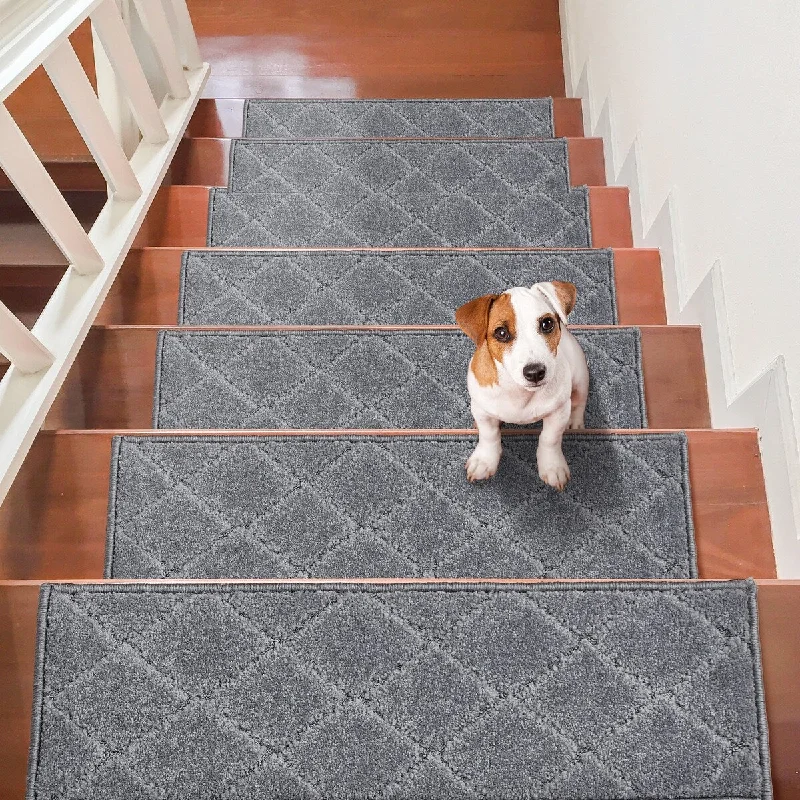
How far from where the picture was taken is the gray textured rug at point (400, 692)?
135cm

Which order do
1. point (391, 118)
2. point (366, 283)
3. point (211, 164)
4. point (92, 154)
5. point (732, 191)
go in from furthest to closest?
1. point (391, 118)
2. point (211, 164)
3. point (366, 283)
4. point (92, 154)
5. point (732, 191)

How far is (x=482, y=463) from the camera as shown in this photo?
66.1 inches

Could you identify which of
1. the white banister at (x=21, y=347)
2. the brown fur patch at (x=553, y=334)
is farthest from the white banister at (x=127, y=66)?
the brown fur patch at (x=553, y=334)

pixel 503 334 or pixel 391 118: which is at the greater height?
pixel 391 118

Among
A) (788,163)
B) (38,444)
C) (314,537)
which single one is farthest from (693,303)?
(38,444)

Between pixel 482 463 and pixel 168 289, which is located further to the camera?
pixel 168 289

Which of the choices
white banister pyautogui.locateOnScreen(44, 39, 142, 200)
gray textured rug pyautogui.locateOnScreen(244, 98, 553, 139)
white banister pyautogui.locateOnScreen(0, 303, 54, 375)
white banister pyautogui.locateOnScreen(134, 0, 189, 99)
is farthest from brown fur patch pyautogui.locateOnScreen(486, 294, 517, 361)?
gray textured rug pyautogui.locateOnScreen(244, 98, 553, 139)

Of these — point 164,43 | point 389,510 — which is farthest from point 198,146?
point 389,510

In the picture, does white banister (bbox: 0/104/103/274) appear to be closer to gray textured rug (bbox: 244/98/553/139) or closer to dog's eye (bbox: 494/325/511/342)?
dog's eye (bbox: 494/325/511/342)

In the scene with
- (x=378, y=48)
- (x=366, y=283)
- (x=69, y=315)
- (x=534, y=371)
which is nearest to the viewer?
(x=534, y=371)

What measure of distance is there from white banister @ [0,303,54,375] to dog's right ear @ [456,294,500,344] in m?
0.85

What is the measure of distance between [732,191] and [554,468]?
2.33ft

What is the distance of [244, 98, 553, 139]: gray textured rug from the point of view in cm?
303

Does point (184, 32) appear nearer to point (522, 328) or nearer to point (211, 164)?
point (211, 164)
